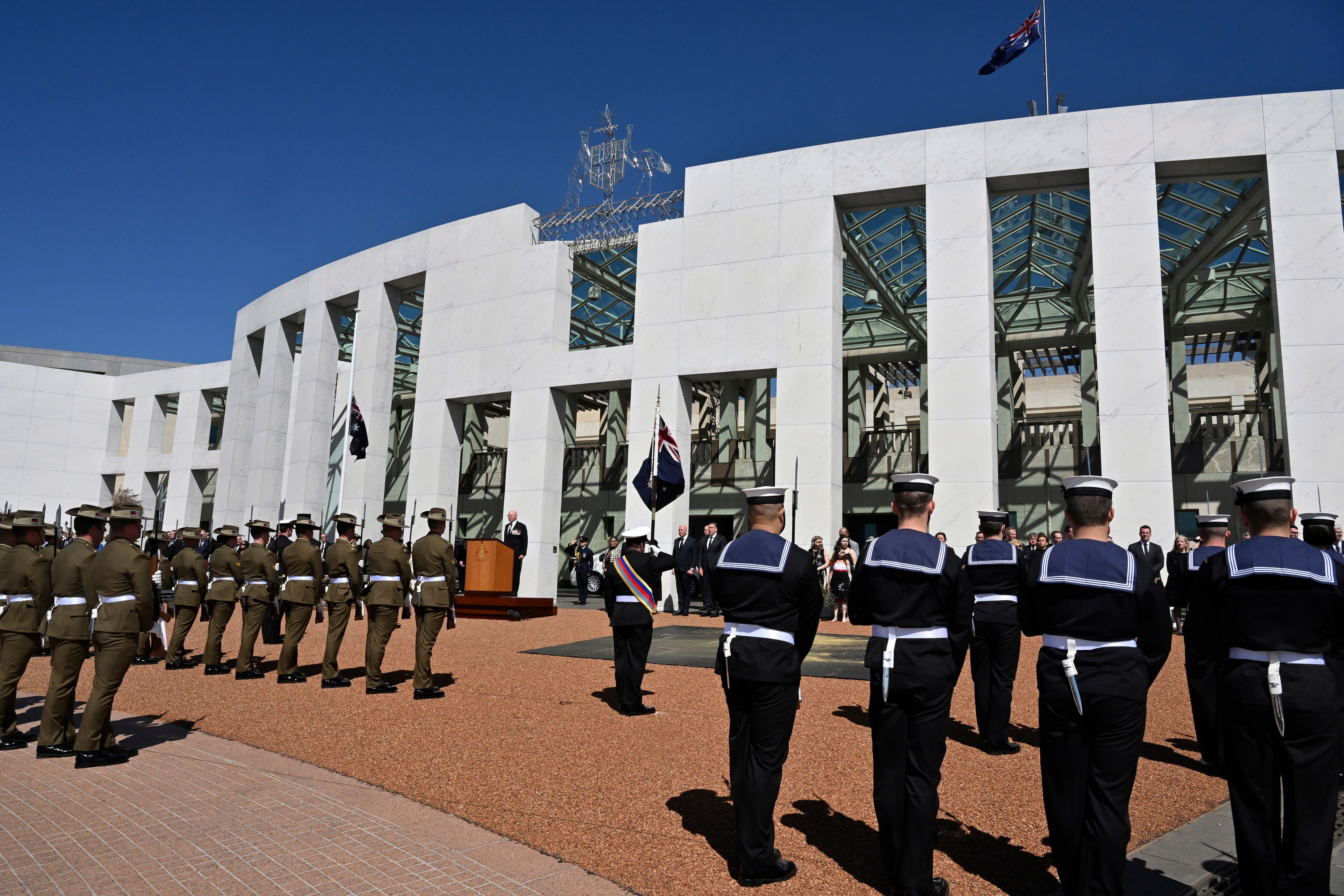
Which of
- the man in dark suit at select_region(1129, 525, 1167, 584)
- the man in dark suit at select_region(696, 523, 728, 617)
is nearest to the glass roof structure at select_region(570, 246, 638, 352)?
the man in dark suit at select_region(696, 523, 728, 617)

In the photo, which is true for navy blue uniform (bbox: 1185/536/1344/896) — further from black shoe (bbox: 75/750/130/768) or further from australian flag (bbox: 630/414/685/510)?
australian flag (bbox: 630/414/685/510)

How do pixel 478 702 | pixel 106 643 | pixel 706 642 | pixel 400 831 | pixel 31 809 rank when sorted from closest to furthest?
pixel 400 831, pixel 31 809, pixel 106 643, pixel 478 702, pixel 706 642

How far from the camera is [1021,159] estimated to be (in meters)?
19.2

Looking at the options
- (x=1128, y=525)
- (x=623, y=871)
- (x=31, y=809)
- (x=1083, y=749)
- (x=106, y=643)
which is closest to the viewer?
(x=1083, y=749)

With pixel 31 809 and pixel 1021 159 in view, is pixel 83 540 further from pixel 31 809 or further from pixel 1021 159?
pixel 1021 159

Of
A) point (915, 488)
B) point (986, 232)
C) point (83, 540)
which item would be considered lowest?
point (83, 540)

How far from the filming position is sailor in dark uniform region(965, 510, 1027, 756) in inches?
269

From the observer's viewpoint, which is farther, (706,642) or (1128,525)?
(1128,525)

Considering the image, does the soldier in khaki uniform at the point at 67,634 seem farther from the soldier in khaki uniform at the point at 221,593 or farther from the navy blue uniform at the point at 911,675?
the navy blue uniform at the point at 911,675

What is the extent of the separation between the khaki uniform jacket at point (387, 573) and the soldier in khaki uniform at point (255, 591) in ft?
6.30

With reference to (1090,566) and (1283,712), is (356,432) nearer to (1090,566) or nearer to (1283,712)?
(1090,566)

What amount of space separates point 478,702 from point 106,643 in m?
3.46

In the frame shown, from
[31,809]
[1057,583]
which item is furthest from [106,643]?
[1057,583]

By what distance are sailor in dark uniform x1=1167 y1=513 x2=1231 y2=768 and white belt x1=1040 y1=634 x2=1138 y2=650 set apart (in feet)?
8.12
